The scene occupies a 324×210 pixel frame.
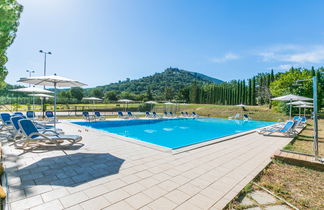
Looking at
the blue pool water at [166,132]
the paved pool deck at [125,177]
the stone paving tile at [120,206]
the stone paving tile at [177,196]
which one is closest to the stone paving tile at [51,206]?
the paved pool deck at [125,177]

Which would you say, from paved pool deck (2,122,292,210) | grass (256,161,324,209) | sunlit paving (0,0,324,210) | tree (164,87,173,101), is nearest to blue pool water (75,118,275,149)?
sunlit paving (0,0,324,210)

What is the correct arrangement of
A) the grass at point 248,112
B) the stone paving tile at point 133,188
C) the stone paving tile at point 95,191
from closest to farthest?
the stone paving tile at point 95,191, the stone paving tile at point 133,188, the grass at point 248,112

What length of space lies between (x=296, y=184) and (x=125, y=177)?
298 centimetres

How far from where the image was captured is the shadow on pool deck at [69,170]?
8.60ft

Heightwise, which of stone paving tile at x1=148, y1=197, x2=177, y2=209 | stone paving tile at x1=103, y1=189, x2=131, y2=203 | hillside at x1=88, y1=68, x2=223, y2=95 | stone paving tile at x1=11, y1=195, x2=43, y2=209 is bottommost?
stone paving tile at x1=148, y1=197, x2=177, y2=209

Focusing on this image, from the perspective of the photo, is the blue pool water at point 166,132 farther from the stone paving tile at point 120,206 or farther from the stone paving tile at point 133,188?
the stone paving tile at point 120,206

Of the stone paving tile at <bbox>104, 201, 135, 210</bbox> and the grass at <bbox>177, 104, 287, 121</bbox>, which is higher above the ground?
the grass at <bbox>177, 104, 287, 121</bbox>

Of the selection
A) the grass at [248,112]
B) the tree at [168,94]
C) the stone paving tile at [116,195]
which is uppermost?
the tree at [168,94]

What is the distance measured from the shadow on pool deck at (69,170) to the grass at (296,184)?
2.76m

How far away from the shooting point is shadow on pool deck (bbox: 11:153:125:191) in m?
2.62

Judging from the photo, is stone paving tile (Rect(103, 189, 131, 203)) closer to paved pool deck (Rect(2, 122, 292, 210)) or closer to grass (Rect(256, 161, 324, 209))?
paved pool deck (Rect(2, 122, 292, 210))

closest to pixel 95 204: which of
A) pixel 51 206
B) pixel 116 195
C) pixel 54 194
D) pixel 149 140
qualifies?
pixel 116 195

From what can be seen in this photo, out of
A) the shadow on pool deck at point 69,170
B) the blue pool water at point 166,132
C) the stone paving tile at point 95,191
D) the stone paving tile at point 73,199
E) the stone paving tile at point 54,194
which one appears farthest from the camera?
the blue pool water at point 166,132

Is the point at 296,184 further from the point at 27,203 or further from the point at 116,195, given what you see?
the point at 27,203
